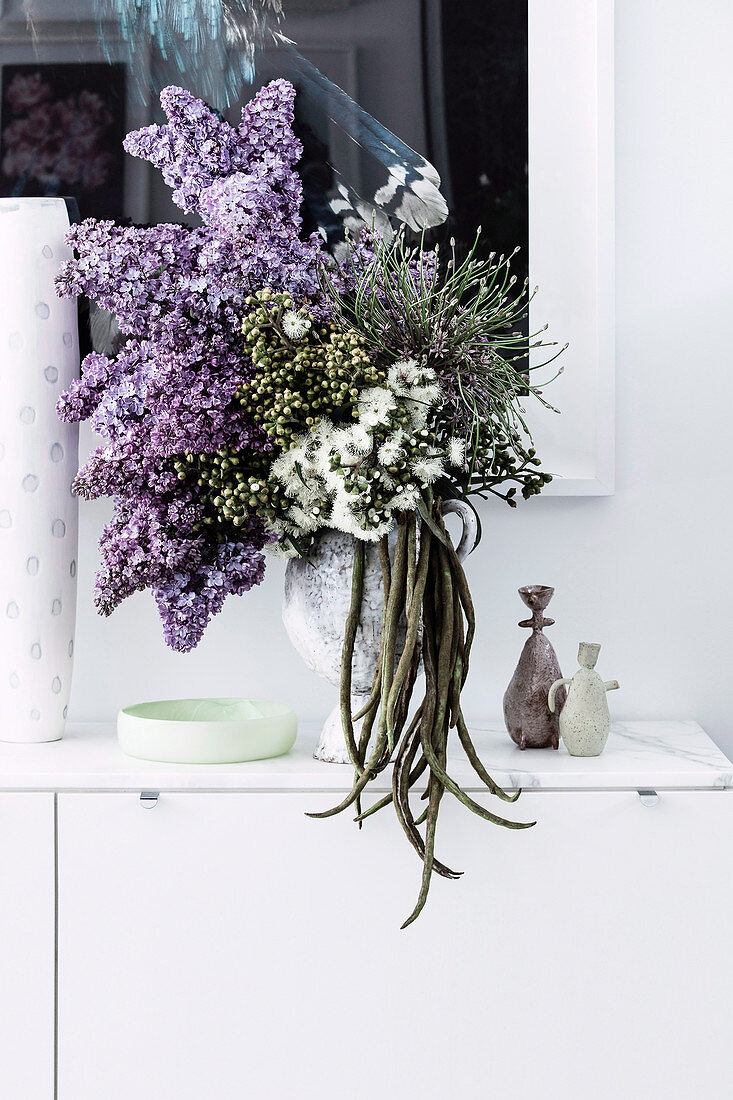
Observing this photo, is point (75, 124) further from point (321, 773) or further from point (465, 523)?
point (321, 773)

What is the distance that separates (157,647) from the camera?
1.21 meters

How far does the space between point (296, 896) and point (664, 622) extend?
1.88ft

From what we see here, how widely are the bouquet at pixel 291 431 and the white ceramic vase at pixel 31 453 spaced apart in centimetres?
9

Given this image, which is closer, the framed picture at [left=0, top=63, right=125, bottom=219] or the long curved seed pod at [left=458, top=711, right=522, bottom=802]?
the long curved seed pod at [left=458, top=711, right=522, bottom=802]

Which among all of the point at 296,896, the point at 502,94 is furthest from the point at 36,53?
the point at 296,896

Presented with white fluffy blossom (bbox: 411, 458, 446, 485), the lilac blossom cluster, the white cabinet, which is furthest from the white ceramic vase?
white fluffy blossom (bbox: 411, 458, 446, 485)

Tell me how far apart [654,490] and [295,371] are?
545 millimetres

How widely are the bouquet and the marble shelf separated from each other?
0.05 meters

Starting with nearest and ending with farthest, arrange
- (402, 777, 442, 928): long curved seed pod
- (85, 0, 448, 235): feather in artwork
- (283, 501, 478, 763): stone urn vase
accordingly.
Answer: (402, 777, 442, 928): long curved seed pod
(283, 501, 478, 763): stone urn vase
(85, 0, 448, 235): feather in artwork

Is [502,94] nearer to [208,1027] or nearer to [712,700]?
[712,700]

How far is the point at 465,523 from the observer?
0.96 metres

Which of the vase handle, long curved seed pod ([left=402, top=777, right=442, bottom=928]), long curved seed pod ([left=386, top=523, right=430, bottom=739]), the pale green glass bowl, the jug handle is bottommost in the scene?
long curved seed pod ([left=402, top=777, right=442, bottom=928])

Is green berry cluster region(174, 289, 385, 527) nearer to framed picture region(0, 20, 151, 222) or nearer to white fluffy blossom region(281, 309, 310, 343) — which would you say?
white fluffy blossom region(281, 309, 310, 343)

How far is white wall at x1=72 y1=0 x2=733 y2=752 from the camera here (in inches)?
46.1
